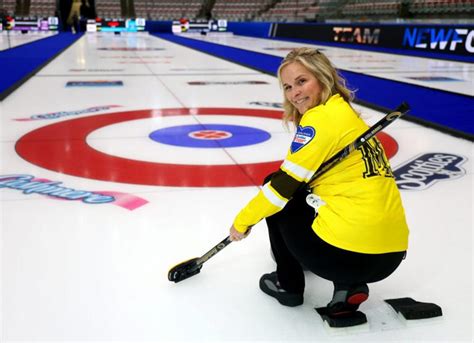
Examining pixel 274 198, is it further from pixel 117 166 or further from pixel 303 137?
pixel 117 166

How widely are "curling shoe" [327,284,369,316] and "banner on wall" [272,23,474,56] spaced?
32.0 ft

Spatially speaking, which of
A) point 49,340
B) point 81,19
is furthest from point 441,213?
point 81,19

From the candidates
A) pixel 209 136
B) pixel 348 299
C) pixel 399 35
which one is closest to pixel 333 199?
pixel 348 299

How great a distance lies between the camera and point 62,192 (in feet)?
8.11

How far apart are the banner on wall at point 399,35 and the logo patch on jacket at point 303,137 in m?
9.76

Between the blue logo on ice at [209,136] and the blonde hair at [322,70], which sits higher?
the blonde hair at [322,70]

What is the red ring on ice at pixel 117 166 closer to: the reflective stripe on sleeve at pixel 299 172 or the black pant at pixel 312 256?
the black pant at pixel 312 256

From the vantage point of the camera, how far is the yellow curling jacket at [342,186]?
1.30 metres

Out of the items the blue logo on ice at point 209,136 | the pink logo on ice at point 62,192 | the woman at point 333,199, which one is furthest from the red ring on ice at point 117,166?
the woman at point 333,199

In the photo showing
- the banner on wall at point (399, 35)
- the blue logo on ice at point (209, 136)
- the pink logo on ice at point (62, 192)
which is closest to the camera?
the pink logo on ice at point (62, 192)

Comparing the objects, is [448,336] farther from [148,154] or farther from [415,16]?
[415,16]

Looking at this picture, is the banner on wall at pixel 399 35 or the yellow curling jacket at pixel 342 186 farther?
the banner on wall at pixel 399 35

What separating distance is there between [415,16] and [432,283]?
12.7 metres

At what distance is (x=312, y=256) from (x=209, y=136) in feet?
7.71
